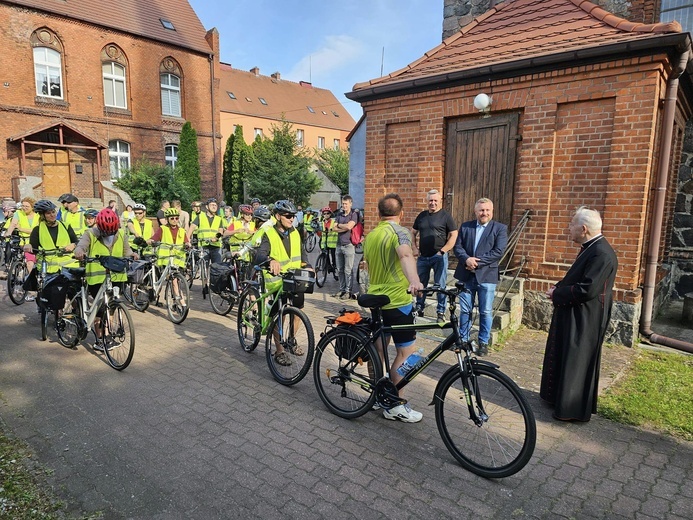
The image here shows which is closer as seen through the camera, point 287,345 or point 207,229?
point 287,345

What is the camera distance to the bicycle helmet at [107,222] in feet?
17.0

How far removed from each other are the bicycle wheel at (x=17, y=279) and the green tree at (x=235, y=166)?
22.6 metres

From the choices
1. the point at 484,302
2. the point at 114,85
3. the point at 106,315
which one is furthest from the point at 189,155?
the point at 484,302

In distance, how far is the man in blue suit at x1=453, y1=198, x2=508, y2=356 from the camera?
17.8 feet

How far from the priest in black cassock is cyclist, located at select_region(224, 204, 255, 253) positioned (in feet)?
19.2

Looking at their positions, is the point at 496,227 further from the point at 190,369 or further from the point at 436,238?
the point at 190,369

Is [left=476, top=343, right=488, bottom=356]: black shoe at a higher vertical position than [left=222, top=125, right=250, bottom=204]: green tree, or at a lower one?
lower

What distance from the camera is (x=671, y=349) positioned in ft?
18.8

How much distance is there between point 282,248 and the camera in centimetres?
491

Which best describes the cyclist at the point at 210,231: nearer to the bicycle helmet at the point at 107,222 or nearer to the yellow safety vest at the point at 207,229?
the yellow safety vest at the point at 207,229

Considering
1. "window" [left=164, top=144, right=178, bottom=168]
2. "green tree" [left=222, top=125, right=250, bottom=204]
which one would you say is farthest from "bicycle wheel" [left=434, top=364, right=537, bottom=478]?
"green tree" [left=222, top=125, right=250, bottom=204]

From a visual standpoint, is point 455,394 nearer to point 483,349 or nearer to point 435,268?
point 483,349

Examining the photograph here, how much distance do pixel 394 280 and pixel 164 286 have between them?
503cm

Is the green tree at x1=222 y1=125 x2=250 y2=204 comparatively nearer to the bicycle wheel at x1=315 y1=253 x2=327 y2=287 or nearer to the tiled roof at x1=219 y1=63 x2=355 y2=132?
the tiled roof at x1=219 y1=63 x2=355 y2=132
